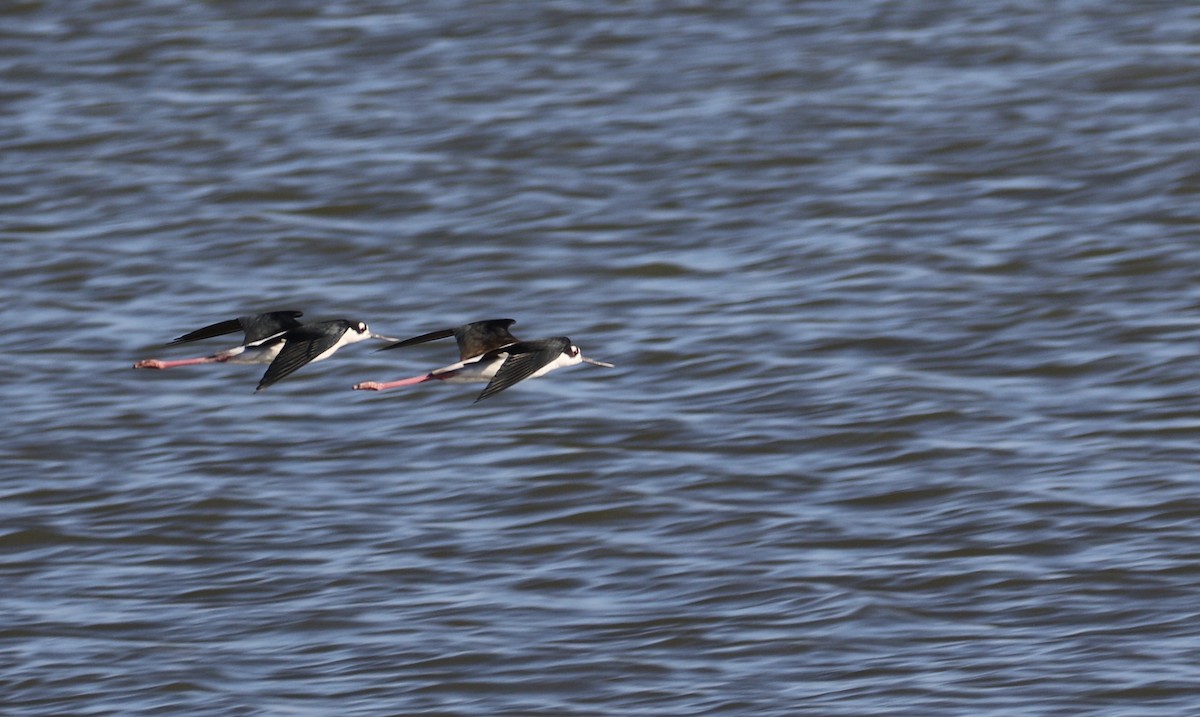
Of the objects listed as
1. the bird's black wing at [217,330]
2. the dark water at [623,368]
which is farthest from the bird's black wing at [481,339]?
the dark water at [623,368]

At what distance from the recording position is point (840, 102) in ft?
66.9

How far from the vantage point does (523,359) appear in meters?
9.05

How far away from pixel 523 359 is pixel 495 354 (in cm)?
56

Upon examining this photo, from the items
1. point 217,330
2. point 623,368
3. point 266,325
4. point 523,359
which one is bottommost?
point 623,368

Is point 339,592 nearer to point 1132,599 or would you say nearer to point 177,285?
point 1132,599

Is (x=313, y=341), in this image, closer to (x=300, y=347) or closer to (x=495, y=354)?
(x=300, y=347)

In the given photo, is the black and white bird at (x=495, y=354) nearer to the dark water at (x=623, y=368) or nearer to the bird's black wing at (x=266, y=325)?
the bird's black wing at (x=266, y=325)

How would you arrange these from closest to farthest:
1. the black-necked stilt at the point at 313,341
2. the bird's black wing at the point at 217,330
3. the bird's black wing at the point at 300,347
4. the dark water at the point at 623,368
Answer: the bird's black wing at the point at 300,347
the black-necked stilt at the point at 313,341
the bird's black wing at the point at 217,330
the dark water at the point at 623,368

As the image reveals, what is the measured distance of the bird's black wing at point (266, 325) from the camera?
9531 mm

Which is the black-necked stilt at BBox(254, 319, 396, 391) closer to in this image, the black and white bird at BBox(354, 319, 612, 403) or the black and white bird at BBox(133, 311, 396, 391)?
the black and white bird at BBox(133, 311, 396, 391)

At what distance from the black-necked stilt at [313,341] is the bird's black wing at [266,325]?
0.29 feet

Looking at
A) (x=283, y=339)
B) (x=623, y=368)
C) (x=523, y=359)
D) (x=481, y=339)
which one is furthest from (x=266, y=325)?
(x=623, y=368)

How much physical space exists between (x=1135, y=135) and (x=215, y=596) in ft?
31.7

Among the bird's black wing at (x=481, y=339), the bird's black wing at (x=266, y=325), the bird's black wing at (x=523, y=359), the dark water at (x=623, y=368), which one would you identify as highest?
the bird's black wing at (x=266, y=325)
